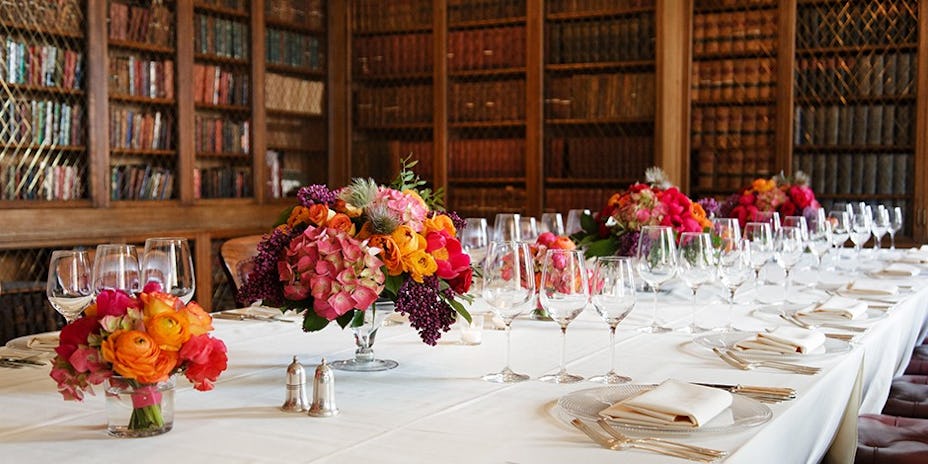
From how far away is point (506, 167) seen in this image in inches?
239

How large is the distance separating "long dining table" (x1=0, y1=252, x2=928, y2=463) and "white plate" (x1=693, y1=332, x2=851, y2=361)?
2 centimetres

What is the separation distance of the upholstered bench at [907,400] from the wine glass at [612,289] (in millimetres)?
1182

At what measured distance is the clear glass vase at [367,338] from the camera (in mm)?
1646

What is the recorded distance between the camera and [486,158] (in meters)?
6.12

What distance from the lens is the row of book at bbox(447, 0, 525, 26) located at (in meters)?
5.98

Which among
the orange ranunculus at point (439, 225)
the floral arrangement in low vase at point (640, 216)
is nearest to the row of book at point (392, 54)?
the floral arrangement in low vase at point (640, 216)

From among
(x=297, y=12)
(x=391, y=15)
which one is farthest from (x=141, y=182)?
(x=391, y=15)

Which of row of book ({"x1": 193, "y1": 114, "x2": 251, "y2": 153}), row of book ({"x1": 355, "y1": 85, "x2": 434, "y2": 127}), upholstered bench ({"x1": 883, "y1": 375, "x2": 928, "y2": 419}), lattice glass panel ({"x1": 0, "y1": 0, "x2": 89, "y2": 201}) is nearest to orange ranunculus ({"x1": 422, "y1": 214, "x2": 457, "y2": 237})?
upholstered bench ({"x1": 883, "y1": 375, "x2": 928, "y2": 419})

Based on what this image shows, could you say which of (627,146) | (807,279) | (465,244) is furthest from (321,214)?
(627,146)

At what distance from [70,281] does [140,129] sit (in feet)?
12.4

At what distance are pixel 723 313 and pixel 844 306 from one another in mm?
286

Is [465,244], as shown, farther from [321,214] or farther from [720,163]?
[720,163]

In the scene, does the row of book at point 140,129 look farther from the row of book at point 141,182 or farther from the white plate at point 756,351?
the white plate at point 756,351

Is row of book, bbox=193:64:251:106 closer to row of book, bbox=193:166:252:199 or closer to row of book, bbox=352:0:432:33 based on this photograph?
row of book, bbox=193:166:252:199
